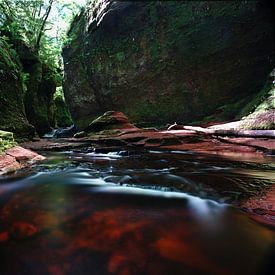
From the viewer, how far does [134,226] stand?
1.90m

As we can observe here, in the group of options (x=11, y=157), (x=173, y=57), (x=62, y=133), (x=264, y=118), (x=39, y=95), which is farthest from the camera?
(x=62, y=133)

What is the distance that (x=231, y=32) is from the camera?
40.7 feet

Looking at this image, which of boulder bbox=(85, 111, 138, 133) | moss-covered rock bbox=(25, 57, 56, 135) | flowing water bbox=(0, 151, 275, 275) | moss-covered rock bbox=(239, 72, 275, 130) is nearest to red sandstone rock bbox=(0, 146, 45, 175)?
flowing water bbox=(0, 151, 275, 275)

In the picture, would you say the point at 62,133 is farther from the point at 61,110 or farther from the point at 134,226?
the point at 134,226

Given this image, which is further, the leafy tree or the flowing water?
the leafy tree

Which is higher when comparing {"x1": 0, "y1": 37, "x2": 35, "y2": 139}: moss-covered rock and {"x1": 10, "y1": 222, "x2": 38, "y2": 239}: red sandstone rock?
{"x1": 0, "y1": 37, "x2": 35, "y2": 139}: moss-covered rock

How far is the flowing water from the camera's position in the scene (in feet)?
4.86

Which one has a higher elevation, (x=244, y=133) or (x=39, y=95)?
(x=39, y=95)

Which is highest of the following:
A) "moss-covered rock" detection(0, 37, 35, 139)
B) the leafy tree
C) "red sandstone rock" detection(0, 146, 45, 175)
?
the leafy tree

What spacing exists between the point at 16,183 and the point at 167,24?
13.4 m

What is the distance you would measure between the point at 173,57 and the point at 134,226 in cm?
1331

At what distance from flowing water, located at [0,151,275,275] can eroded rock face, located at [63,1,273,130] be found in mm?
9720

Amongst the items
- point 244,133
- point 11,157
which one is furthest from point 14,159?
A: point 244,133

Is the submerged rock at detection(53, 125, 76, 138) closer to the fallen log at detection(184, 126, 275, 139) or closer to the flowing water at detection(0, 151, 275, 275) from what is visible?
the fallen log at detection(184, 126, 275, 139)
